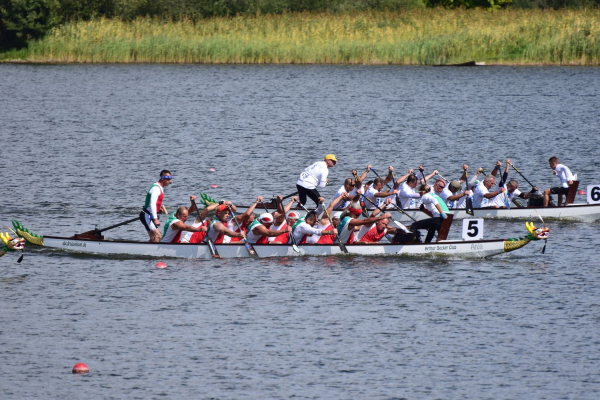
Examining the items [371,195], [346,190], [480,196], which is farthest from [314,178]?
[480,196]

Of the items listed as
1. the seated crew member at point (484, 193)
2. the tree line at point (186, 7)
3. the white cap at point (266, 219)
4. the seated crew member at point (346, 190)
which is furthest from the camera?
the tree line at point (186, 7)

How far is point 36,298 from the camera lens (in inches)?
894

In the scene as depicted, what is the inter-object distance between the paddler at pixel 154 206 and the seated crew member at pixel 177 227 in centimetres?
26

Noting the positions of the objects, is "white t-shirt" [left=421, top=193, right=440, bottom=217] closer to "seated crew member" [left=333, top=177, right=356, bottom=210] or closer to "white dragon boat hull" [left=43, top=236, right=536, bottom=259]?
"white dragon boat hull" [left=43, top=236, right=536, bottom=259]

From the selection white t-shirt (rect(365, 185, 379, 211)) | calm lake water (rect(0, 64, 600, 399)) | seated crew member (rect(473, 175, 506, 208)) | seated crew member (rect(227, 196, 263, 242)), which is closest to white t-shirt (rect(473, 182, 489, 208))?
seated crew member (rect(473, 175, 506, 208))

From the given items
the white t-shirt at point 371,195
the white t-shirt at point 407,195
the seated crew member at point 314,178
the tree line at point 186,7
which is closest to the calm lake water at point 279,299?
the white t-shirt at point 407,195

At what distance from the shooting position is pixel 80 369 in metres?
18.2

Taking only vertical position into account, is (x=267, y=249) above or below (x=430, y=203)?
below

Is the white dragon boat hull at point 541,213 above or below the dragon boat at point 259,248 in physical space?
below

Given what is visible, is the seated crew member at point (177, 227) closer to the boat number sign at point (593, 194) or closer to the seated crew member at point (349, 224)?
the seated crew member at point (349, 224)

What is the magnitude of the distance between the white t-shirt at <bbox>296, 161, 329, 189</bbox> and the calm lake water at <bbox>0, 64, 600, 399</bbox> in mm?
4170

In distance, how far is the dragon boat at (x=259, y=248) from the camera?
25781 millimetres

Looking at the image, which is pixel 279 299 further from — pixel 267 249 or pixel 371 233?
pixel 371 233

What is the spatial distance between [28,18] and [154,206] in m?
47.8
